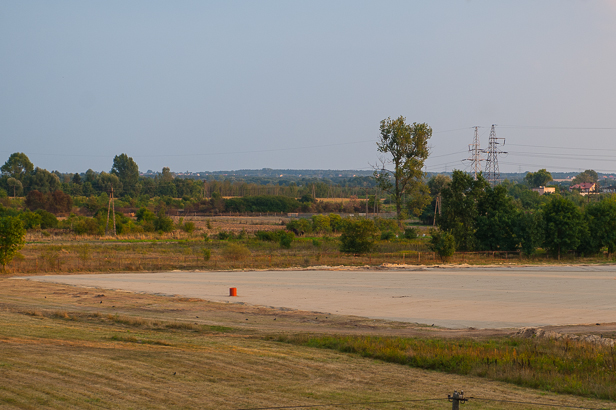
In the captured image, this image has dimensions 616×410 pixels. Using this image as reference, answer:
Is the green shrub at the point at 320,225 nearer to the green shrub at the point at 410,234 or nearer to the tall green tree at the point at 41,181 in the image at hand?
the green shrub at the point at 410,234

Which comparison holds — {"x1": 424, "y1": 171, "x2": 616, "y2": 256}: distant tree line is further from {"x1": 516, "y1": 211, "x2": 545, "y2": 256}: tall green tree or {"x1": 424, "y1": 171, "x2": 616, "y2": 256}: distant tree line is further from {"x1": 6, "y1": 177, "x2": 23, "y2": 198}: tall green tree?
{"x1": 6, "y1": 177, "x2": 23, "y2": 198}: tall green tree

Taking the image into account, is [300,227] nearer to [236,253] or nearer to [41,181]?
[236,253]

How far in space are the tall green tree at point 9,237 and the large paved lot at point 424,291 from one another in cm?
420

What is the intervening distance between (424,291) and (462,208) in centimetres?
2721

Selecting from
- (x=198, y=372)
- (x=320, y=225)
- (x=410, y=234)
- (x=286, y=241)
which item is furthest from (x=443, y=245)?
(x=198, y=372)

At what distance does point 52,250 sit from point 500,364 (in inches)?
1933

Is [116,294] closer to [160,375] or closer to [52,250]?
[160,375]

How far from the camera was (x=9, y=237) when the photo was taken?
38.2m

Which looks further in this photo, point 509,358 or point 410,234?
point 410,234

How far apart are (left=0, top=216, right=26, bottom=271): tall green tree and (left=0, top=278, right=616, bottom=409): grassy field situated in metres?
21.5

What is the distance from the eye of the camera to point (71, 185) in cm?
16225

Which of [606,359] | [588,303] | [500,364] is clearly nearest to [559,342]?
[606,359]

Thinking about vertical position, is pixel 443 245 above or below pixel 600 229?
below

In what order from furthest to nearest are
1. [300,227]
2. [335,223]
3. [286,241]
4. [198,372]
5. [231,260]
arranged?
1. [335,223]
2. [300,227]
3. [286,241]
4. [231,260]
5. [198,372]
